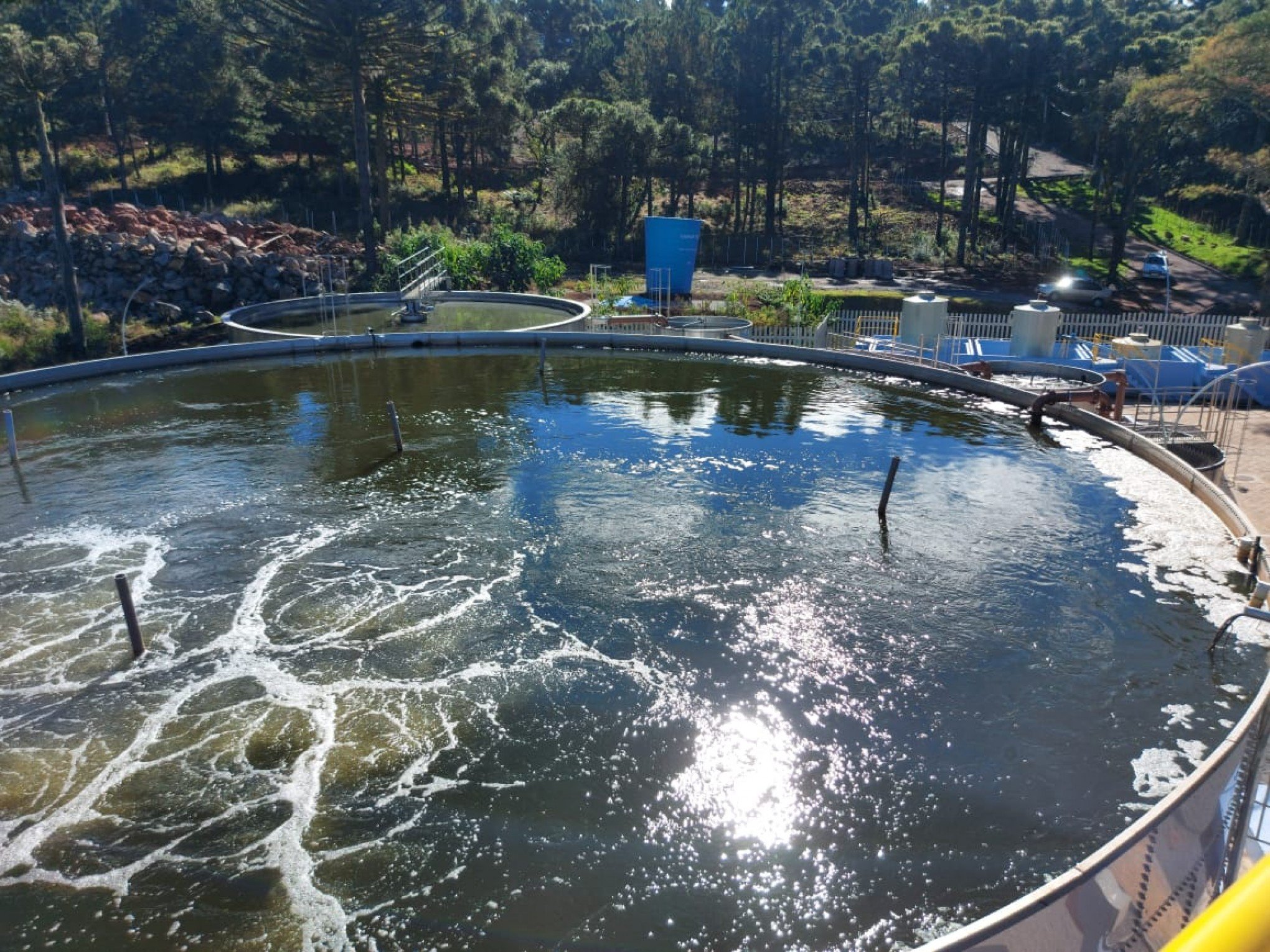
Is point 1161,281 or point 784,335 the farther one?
point 1161,281

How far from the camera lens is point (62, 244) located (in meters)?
26.7

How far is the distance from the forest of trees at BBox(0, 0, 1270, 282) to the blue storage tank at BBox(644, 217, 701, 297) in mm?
12328

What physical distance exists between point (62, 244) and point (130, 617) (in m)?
22.1

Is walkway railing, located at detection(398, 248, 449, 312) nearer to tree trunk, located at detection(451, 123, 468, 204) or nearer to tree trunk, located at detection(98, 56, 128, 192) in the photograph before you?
tree trunk, located at detection(451, 123, 468, 204)

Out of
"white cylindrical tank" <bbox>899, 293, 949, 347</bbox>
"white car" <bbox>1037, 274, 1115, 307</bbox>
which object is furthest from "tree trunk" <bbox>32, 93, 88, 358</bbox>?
"white car" <bbox>1037, 274, 1115, 307</bbox>

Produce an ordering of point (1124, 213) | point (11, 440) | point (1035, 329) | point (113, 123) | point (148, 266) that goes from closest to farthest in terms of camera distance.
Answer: point (11, 440)
point (1035, 329)
point (148, 266)
point (1124, 213)
point (113, 123)

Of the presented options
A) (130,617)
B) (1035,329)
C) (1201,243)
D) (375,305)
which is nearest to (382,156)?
(375,305)

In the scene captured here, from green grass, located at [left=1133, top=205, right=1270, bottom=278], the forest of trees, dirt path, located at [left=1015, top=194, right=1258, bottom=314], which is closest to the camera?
the forest of trees

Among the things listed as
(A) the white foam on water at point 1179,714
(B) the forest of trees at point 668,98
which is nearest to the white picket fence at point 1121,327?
(B) the forest of trees at point 668,98

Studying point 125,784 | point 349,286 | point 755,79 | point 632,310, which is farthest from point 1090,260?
point 125,784

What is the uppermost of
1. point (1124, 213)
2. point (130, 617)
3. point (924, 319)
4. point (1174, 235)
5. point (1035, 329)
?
point (1124, 213)

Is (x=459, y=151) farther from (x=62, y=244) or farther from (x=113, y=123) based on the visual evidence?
(x=62, y=244)

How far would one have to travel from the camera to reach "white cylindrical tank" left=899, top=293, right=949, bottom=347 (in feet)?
92.4

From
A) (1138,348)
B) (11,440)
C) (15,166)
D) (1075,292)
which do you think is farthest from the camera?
(15,166)
